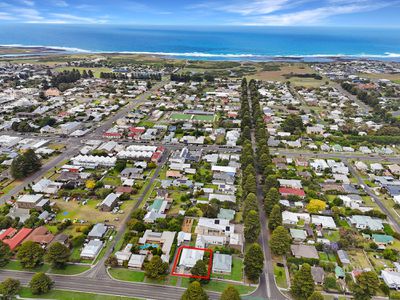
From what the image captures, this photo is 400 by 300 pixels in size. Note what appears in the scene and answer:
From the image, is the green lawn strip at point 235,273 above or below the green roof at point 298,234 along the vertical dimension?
below

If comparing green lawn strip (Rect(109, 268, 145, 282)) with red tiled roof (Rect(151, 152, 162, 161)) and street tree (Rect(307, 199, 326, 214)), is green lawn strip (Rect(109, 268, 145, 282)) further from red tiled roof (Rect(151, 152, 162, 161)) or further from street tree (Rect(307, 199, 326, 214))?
red tiled roof (Rect(151, 152, 162, 161))

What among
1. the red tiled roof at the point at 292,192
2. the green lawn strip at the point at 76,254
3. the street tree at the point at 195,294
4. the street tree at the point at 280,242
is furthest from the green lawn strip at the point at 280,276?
the green lawn strip at the point at 76,254

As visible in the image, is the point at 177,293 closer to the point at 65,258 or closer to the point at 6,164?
the point at 65,258

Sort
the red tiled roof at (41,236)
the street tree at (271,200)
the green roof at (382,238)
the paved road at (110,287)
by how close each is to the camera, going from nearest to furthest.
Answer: the paved road at (110,287)
the red tiled roof at (41,236)
the green roof at (382,238)
the street tree at (271,200)

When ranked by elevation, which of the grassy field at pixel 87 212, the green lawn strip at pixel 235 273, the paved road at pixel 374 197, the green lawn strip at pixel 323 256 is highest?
the paved road at pixel 374 197

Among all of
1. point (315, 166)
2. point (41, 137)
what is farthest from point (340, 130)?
point (41, 137)

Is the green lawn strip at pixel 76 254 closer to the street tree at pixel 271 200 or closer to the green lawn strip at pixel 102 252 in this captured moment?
the green lawn strip at pixel 102 252
